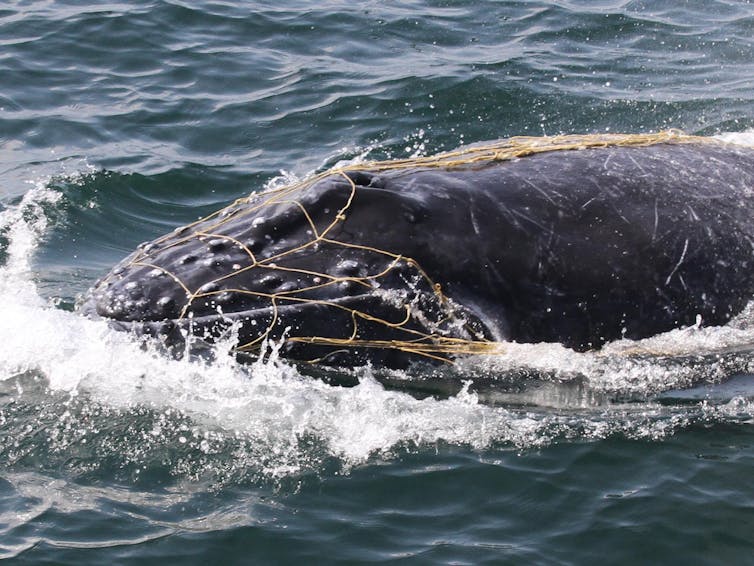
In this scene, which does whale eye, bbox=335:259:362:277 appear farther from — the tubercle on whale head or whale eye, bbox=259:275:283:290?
whale eye, bbox=259:275:283:290

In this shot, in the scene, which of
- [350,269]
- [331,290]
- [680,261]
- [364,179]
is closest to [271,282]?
[331,290]

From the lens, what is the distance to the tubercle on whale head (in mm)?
7402

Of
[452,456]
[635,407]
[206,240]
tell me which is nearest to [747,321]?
[635,407]

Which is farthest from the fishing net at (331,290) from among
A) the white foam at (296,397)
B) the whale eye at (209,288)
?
the white foam at (296,397)

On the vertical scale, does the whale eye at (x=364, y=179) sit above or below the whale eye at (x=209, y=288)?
above

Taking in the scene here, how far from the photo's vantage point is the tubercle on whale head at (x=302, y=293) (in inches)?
291

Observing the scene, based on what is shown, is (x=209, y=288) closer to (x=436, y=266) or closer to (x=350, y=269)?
(x=350, y=269)

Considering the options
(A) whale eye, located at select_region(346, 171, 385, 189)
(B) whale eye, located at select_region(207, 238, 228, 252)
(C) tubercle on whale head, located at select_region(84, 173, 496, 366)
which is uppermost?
(A) whale eye, located at select_region(346, 171, 385, 189)

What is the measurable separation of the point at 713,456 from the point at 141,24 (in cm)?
1211

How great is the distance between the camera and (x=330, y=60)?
15.8 m

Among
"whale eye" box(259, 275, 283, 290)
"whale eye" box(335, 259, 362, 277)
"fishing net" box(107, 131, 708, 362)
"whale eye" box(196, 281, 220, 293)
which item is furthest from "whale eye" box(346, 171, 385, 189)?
"whale eye" box(196, 281, 220, 293)

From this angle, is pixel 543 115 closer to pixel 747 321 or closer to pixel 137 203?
pixel 137 203

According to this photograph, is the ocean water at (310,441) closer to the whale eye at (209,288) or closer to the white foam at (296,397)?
the white foam at (296,397)

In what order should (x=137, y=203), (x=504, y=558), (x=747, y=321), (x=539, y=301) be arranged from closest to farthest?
(x=504, y=558), (x=539, y=301), (x=747, y=321), (x=137, y=203)
